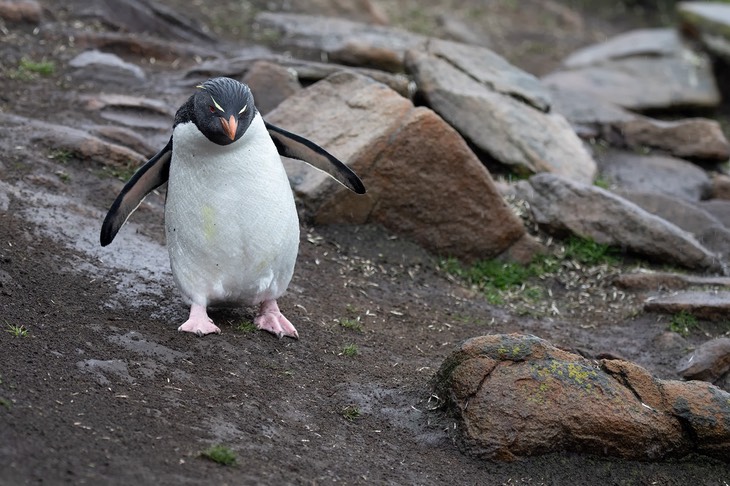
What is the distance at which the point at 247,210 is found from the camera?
503cm

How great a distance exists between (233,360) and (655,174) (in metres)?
5.97

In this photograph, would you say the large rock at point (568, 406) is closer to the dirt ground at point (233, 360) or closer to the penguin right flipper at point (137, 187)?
the dirt ground at point (233, 360)

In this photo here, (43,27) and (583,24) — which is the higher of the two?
(43,27)

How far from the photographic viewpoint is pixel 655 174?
9617mm

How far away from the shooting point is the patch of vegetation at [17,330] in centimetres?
451

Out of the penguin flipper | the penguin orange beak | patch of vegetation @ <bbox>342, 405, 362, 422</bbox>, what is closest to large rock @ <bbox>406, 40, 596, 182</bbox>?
the penguin flipper

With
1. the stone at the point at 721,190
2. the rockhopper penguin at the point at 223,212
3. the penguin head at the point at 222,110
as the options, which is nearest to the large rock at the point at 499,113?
the stone at the point at 721,190

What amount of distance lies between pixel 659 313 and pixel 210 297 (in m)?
3.10

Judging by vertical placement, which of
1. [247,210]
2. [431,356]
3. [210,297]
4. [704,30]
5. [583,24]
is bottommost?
[583,24]

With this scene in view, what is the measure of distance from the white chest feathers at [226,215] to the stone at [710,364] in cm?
242

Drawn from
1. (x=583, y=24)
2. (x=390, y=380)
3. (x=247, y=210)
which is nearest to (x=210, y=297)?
(x=247, y=210)

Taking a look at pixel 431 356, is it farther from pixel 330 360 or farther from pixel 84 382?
pixel 84 382

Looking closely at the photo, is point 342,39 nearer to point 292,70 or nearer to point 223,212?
point 292,70

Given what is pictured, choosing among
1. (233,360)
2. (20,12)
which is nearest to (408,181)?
(233,360)
